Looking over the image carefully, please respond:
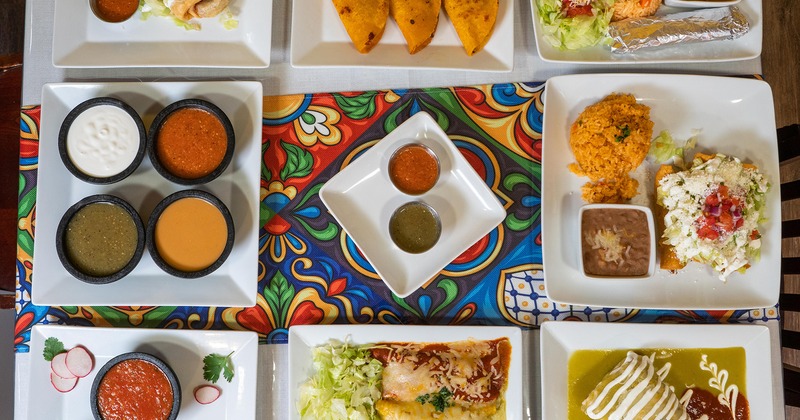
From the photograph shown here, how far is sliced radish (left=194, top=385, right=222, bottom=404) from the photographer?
266 centimetres

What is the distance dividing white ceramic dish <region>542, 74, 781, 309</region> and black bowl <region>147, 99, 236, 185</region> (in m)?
1.54

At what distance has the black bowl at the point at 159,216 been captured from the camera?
8.14 feet

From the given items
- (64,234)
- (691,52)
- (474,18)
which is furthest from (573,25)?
(64,234)

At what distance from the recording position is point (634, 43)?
2.71 meters

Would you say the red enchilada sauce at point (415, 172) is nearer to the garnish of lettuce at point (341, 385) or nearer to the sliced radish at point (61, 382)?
the garnish of lettuce at point (341, 385)

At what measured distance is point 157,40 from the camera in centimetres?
276

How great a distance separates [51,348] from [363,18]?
2216 mm

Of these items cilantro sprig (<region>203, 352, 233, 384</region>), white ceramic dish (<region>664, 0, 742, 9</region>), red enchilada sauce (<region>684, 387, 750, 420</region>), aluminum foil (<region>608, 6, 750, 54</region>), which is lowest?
red enchilada sauce (<region>684, 387, 750, 420</region>)

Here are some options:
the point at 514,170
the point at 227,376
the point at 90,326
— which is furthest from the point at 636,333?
the point at 90,326

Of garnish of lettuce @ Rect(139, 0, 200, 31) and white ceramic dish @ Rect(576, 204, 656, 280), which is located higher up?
garnish of lettuce @ Rect(139, 0, 200, 31)

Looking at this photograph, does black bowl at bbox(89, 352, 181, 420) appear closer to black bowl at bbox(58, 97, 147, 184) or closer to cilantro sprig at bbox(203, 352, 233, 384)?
cilantro sprig at bbox(203, 352, 233, 384)

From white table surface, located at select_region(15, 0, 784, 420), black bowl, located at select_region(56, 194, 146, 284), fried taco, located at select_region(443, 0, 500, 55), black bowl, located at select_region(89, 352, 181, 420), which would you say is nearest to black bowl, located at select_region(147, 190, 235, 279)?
black bowl, located at select_region(56, 194, 146, 284)

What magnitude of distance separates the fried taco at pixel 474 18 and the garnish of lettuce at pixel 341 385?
1.63 metres

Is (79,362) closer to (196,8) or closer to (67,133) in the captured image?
(67,133)
